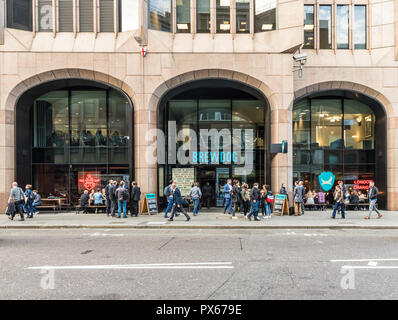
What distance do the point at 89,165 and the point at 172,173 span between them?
4876 millimetres

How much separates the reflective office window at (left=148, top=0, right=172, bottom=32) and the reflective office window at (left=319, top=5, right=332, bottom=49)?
869 centimetres

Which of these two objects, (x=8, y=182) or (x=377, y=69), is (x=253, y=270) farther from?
(x=377, y=69)

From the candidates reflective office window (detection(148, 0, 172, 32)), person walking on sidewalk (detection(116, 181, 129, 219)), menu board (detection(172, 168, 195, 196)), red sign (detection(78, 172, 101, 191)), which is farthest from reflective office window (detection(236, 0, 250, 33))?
red sign (detection(78, 172, 101, 191))

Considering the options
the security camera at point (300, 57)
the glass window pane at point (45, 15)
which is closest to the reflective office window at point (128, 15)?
the glass window pane at point (45, 15)

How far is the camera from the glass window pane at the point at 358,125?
70.8 feet

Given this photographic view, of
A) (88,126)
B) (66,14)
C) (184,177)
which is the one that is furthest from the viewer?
(184,177)

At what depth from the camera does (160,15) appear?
18438 millimetres

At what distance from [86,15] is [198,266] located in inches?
639

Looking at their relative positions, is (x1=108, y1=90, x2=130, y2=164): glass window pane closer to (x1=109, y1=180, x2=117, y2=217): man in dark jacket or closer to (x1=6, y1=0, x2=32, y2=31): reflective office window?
(x1=109, y1=180, x2=117, y2=217): man in dark jacket

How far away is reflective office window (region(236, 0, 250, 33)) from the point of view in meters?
18.5

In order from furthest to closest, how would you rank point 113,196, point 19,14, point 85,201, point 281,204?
point 85,201, point 19,14, point 281,204, point 113,196

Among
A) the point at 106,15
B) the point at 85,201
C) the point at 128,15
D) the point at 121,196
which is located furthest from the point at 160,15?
the point at 85,201

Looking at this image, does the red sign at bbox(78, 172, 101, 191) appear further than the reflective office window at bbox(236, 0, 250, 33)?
Yes

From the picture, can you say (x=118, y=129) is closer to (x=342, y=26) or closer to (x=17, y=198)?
(x=17, y=198)
